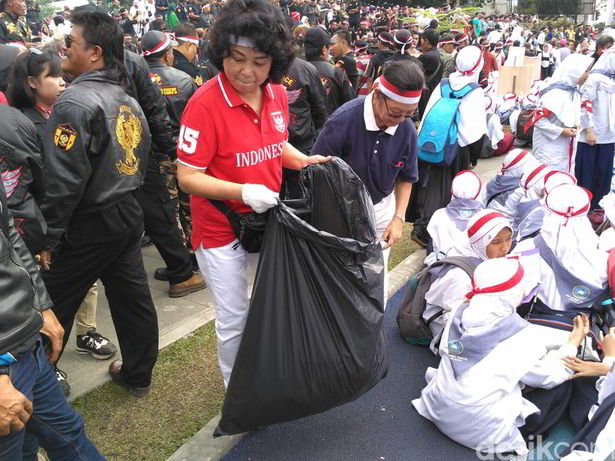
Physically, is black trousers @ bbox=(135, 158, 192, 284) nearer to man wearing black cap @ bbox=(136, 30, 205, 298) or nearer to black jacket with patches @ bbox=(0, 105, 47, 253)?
man wearing black cap @ bbox=(136, 30, 205, 298)

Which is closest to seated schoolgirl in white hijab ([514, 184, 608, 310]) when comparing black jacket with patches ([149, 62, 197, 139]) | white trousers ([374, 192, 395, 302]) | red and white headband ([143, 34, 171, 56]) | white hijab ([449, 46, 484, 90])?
white trousers ([374, 192, 395, 302])

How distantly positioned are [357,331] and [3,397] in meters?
1.34

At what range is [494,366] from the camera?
8.29ft

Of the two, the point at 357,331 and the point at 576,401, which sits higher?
the point at 357,331

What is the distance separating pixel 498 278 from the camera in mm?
2482

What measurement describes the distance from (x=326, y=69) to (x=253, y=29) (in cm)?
365

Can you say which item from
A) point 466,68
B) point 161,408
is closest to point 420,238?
point 466,68

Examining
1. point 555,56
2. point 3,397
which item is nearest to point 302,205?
point 3,397

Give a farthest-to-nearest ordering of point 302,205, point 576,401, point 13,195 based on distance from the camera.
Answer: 1. point 576,401
2. point 302,205
3. point 13,195

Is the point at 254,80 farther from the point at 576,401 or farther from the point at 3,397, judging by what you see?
the point at 576,401

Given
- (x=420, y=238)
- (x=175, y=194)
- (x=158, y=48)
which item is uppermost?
(x=158, y=48)

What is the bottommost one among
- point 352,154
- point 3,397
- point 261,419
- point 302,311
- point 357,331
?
Result: point 261,419

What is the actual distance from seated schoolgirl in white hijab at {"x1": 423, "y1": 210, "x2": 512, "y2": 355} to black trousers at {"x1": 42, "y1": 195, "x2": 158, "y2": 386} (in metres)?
1.67

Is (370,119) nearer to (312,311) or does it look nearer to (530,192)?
(312,311)
